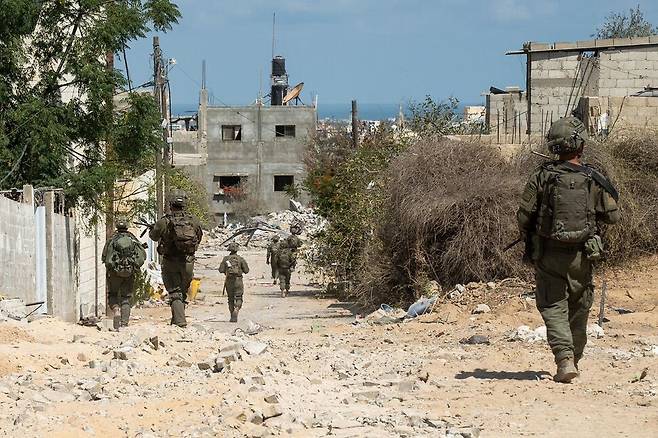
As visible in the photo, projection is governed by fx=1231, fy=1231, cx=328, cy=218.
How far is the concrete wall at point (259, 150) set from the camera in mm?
70188

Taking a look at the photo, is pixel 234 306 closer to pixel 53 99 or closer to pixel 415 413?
pixel 53 99

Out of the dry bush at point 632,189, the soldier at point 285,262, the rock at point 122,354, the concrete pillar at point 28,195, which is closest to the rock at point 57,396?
the rock at point 122,354

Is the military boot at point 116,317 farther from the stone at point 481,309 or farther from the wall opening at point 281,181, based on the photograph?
the wall opening at point 281,181

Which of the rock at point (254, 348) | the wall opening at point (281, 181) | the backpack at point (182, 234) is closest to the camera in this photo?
the rock at point (254, 348)

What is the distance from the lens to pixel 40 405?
26.4ft

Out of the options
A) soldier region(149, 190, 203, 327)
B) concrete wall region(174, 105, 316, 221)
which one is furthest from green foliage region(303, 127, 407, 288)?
concrete wall region(174, 105, 316, 221)

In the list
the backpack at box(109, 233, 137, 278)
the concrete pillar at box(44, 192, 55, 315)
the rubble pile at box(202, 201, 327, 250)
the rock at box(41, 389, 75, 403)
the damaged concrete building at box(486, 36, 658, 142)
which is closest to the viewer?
the rock at box(41, 389, 75, 403)

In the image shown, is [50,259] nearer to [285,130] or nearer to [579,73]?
[579,73]

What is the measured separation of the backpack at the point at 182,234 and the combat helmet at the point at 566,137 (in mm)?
6281

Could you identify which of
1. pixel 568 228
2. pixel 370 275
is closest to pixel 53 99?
pixel 370 275

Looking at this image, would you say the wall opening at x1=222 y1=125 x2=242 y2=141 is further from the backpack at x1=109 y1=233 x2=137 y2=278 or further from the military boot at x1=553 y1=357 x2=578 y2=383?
the military boot at x1=553 y1=357 x2=578 y2=383

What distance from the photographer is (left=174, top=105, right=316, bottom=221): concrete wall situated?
7019cm

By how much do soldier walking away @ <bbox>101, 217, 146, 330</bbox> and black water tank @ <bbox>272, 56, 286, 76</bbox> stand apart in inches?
2528

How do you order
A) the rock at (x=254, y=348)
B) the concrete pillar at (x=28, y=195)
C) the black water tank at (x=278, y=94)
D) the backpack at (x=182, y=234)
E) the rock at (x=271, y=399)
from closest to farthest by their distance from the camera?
the rock at (x=271, y=399), the rock at (x=254, y=348), the backpack at (x=182, y=234), the concrete pillar at (x=28, y=195), the black water tank at (x=278, y=94)
